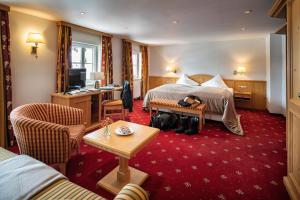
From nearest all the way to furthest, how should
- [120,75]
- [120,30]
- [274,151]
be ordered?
[274,151], [120,30], [120,75]

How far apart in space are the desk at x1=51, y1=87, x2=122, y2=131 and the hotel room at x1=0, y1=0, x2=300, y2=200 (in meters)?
0.03

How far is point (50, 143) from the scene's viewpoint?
2.08 meters

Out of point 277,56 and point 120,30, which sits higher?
point 120,30

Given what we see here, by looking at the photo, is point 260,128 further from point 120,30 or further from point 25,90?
point 25,90

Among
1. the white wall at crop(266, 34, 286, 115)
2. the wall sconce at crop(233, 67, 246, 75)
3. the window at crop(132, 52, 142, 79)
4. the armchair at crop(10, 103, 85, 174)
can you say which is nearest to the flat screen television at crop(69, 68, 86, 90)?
the armchair at crop(10, 103, 85, 174)

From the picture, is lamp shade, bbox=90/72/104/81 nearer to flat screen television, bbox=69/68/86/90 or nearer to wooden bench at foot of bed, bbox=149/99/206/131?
flat screen television, bbox=69/68/86/90

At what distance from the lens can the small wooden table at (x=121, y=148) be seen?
1.84 metres

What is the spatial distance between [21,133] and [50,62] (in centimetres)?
232

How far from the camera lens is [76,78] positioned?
405 cm

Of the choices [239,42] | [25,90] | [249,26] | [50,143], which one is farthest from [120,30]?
[239,42]

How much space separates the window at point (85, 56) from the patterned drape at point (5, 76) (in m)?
1.53

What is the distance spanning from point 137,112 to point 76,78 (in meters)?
2.12

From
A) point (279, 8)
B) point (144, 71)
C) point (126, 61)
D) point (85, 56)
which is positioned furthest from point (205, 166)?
point (144, 71)

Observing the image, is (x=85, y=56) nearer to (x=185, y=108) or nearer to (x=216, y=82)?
(x=185, y=108)
